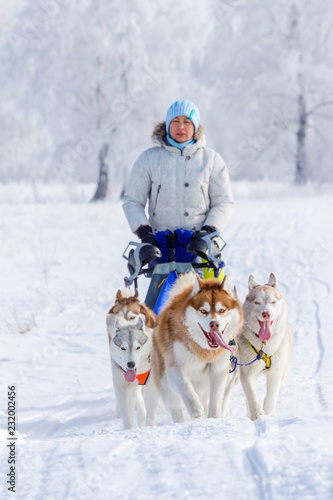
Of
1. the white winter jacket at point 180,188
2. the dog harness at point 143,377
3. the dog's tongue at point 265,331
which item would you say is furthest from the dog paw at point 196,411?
the white winter jacket at point 180,188

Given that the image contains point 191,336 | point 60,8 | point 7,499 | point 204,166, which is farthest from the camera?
point 60,8

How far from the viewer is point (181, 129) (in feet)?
13.3

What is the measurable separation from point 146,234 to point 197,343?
96cm

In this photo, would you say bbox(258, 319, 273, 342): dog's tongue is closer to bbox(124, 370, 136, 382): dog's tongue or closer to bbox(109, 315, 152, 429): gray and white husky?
bbox(109, 315, 152, 429): gray and white husky

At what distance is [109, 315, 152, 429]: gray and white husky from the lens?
11.6 feet

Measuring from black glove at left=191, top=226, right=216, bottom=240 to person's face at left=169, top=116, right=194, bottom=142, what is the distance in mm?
651

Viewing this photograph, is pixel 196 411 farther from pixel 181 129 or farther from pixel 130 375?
pixel 181 129

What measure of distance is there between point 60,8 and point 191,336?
19690 mm

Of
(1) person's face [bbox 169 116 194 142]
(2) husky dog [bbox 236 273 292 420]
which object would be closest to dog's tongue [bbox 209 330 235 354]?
(2) husky dog [bbox 236 273 292 420]

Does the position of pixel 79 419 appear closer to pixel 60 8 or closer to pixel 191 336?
pixel 191 336

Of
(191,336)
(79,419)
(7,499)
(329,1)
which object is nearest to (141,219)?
(191,336)

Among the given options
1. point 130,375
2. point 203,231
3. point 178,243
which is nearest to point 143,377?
point 130,375

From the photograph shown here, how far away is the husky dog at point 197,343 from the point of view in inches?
126

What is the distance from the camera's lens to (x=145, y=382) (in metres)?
3.80
